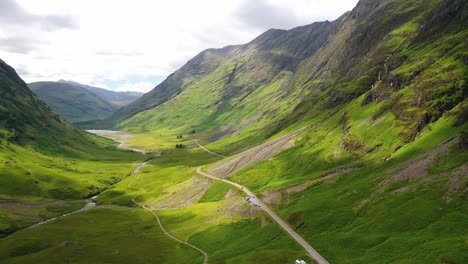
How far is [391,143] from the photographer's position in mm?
154000

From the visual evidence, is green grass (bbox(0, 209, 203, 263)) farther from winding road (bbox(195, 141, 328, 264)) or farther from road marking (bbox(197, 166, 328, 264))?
winding road (bbox(195, 141, 328, 264))

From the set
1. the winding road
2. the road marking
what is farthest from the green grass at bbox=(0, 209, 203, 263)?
the winding road

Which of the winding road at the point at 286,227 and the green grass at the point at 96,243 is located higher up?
the winding road at the point at 286,227

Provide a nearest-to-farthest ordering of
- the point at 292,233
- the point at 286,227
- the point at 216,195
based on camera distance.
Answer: the point at 292,233, the point at 286,227, the point at 216,195

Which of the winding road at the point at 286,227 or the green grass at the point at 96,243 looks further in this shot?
the green grass at the point at 96,243

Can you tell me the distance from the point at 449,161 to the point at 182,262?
8278 cm

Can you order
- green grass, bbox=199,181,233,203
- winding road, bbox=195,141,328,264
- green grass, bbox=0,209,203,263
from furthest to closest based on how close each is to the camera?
green grass, bbox=199,181,233,203 < green grass, bbox=0,209,203,263 < winding road, bbox=195,141,328,264

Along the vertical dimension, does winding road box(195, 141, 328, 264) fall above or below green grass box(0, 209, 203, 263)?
above

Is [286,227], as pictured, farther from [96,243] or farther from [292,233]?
[96,243]

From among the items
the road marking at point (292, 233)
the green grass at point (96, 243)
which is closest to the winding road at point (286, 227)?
the road marking at point (292, 233)

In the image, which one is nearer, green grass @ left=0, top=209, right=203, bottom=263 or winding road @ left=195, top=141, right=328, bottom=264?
winding road @ left=195, top=141, right=328, bottom=264

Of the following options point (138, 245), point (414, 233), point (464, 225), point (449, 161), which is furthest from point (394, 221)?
point (138, 245)

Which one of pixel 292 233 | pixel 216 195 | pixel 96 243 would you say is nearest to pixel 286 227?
pixel 292 233

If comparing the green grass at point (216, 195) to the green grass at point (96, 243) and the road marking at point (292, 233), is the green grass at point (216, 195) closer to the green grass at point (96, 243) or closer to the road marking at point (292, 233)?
the road marking at point (292, 233)
